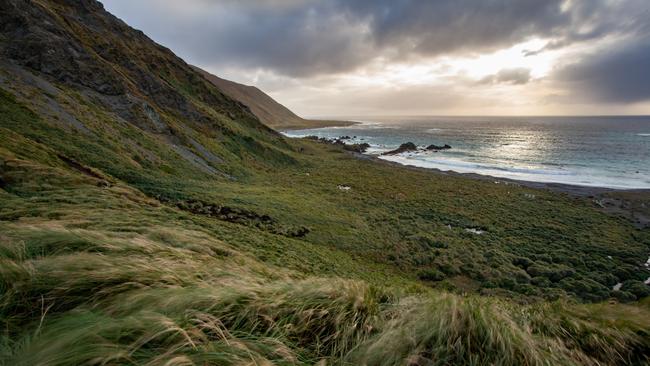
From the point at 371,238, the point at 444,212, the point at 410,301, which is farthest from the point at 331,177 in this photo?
the point at 410,301

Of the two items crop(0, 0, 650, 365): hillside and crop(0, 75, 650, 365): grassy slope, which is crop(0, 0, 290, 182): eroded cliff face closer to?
crop(0, 0, 650, 365): hillside

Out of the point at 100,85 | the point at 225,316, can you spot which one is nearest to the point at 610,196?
the point at 225,316

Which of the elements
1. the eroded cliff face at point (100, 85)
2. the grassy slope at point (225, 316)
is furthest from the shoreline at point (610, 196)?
the eroded cliff face at point (100, 85)

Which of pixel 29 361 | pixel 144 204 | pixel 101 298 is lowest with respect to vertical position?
pixel 144 204

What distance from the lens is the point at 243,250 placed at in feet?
30.7

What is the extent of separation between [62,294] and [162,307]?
Answer: 41.6 inches

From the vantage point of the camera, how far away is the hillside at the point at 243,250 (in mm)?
2496

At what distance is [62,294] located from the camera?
280 cm

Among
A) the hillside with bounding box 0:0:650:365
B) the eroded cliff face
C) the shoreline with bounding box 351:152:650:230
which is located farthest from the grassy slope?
the shoreline with bounding box 351:152:650:230

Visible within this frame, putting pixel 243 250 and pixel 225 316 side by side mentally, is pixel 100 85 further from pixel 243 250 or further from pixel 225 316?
pixel 225 316

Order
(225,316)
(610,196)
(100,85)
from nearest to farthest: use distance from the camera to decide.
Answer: (225,316), (100,85), (610,196)

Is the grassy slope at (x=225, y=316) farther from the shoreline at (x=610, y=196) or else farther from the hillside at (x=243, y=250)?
the shoreline at (x=610, y=196)

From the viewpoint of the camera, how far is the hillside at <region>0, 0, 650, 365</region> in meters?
2.50

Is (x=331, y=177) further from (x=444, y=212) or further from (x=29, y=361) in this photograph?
(x=29, y=361)
